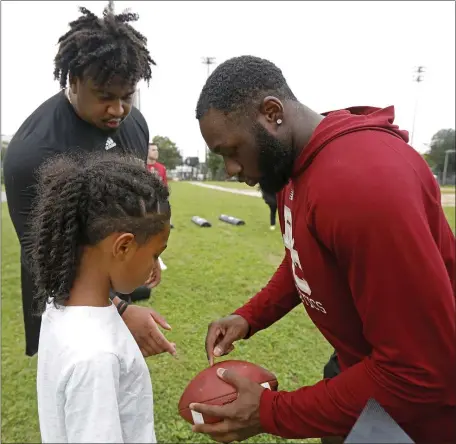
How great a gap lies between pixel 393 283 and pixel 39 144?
216cm

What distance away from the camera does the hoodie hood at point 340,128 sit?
158 cm

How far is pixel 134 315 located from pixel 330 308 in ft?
3.28

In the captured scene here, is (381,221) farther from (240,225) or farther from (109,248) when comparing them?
(240,225)

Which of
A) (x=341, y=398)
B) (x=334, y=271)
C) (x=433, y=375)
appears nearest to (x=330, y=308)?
(x=334, y=271)

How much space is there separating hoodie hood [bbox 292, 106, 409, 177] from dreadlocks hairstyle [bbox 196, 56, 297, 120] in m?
0.21

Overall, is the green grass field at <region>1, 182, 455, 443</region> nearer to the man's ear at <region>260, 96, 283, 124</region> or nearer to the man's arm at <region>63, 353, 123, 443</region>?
the man's arm at <region>63, 353, 123, 443</region>

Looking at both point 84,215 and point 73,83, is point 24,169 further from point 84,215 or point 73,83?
point 84,215

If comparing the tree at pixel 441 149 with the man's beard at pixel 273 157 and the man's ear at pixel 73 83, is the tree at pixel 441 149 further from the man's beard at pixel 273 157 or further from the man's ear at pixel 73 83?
the man's beard at pixel 273 157

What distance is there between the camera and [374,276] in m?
1.34

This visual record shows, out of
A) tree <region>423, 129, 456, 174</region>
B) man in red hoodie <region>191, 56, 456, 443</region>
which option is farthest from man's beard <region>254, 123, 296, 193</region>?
tree <region>423, 129, 456, 174</region>

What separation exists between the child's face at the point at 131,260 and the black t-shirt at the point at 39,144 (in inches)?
46.1

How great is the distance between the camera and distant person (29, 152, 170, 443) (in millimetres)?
1337

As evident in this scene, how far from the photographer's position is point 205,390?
6.64ft

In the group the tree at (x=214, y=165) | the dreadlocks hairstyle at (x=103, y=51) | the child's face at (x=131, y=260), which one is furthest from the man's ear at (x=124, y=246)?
the tree at (x=214, y=165)
